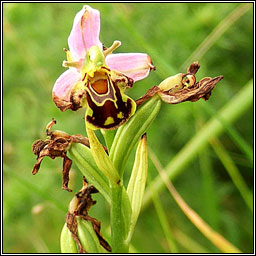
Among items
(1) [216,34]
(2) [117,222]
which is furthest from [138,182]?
(1) [216,34]

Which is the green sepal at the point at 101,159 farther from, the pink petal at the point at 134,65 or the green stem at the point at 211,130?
the green stem at the point at 211,130

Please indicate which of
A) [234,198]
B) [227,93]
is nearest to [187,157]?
[227,93]

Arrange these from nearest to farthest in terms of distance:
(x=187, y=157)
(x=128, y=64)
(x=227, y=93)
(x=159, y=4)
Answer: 1. (x=128, y=64)
2. (x=187, y=157)
3. (x=227, y=93)
4. (x=159, y=4)

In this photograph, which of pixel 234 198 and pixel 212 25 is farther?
pixel 234 198

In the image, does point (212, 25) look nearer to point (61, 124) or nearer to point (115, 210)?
point (61, 124)

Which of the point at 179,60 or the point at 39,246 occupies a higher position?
the point at 179,60

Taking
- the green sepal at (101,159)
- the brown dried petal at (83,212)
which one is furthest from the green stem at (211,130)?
the green sepal at (101,159)
